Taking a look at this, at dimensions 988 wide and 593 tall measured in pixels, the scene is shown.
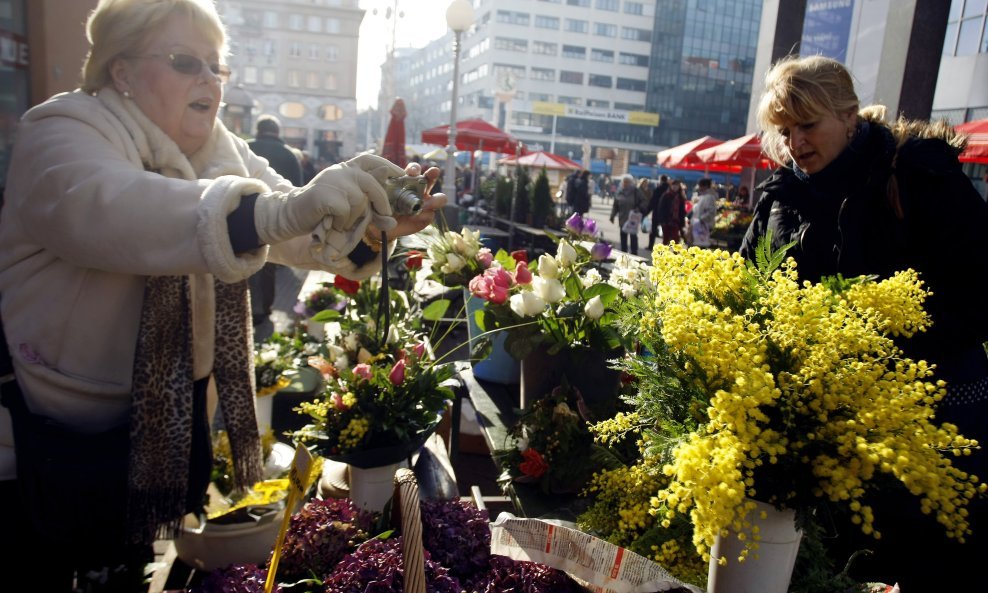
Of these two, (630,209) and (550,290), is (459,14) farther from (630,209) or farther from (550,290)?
(550,290)

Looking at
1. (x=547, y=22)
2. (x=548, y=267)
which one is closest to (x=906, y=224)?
(x=548, y=267)

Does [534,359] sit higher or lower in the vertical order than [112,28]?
lower

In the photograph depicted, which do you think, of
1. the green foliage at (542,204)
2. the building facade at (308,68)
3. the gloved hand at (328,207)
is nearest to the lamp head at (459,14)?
the green foliage at (542,204)

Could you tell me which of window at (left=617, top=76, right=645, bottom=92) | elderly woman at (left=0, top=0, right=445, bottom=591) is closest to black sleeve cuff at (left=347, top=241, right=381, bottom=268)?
elderly woman at (left=0, top=0, right=445, bottom=591)

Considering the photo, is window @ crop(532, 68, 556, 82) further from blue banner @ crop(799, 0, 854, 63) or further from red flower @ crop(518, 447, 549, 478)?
red flower @ crop(518, 447, 549, 478)

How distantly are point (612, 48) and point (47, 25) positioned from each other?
74.1m

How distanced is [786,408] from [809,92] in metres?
1.30

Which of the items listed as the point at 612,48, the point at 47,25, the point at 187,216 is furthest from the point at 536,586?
the point at 612,48

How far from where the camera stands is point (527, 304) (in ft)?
6.07

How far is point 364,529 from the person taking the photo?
128 cm

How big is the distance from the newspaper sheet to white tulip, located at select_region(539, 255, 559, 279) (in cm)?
89

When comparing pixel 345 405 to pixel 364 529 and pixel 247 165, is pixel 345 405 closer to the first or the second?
pixel 364 529

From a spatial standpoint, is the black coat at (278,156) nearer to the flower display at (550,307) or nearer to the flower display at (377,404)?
the flower display at (377,404)

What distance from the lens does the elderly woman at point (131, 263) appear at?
1.19 m
